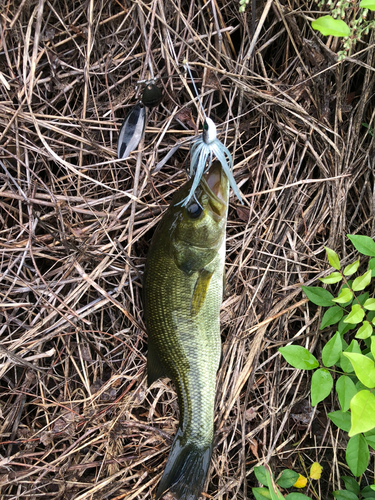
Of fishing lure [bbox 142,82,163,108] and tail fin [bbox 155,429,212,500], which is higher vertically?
fishing lure [bbox 142,82,163,108]

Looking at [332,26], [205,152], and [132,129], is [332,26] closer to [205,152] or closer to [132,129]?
[205,152]

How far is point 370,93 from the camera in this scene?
9.74 feet

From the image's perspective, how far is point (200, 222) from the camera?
8.00 feet

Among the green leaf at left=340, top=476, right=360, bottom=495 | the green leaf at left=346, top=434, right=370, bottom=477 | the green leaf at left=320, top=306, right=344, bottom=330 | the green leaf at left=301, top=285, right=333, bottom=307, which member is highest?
the green leaf at left=301, top=285, right=333, bottom=307

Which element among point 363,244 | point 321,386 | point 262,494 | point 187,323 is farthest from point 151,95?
point 262,494

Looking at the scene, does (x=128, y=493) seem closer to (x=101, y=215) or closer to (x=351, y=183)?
(x=101, y=215)

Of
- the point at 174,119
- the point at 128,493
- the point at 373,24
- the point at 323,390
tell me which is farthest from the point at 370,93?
the point at 128,493

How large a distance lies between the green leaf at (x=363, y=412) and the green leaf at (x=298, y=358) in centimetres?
51

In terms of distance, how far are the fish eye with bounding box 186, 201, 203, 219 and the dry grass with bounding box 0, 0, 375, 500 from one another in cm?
51

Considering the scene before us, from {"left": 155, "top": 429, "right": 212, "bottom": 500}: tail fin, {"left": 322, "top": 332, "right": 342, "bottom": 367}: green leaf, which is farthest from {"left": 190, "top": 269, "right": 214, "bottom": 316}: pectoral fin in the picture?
{"left": 155, "top": 429, "right": 212, "bottom": 500}: tail fin

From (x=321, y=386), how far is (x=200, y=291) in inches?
38.4

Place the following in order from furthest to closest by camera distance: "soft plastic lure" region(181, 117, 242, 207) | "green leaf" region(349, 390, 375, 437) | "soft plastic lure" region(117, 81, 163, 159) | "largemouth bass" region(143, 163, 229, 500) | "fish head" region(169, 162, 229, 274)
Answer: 1. "soft plastic lure" region(117, 81, 163, 159)
2. "largemouth bass" region(143, 163, 229, 500)
3. "fish head" region(169, 162, 229, 274)
4. "soft plastic lure" region(181, 117, 242, 207)
5. "green leaf" region(349, 390, 375, 437)

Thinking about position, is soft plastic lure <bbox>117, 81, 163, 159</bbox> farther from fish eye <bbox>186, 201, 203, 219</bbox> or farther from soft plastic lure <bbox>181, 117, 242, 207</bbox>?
fish eye <bbox>186, 201, 203, 219</bbox>

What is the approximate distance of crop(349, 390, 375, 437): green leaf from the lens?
1.70 metres
